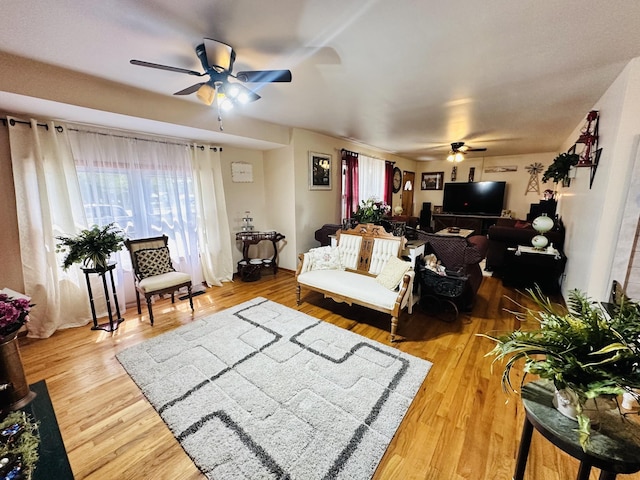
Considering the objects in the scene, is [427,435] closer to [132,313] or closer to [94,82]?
[132,313]

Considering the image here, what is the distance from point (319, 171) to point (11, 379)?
4.26m

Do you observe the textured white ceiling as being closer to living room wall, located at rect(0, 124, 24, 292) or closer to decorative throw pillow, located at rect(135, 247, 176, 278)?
living room wall, located at rect(0, 124, 24, 292)

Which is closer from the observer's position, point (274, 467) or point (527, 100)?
point (274, 467)

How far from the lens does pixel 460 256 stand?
301 centimetres

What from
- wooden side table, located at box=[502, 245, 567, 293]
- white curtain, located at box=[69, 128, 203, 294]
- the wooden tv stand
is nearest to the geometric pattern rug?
white curtain, located at box=[69, 128, 203, 294]

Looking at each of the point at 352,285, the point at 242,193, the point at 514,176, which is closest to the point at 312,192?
the point at 242,193

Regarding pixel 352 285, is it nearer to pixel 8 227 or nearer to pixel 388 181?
pixel 8 227

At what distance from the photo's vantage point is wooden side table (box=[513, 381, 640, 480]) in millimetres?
849

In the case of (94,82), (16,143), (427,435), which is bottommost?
(427,435)

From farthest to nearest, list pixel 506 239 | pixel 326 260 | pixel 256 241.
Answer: pixel 256 241, pixel 506 239, pixel 326 260

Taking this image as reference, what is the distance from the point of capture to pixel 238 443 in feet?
4.94

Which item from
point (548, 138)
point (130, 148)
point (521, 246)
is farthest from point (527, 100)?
point (130, 148)

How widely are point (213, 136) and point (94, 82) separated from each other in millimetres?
1347

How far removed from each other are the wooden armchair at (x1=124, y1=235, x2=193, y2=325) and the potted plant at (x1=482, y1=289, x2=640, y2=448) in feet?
10.4
